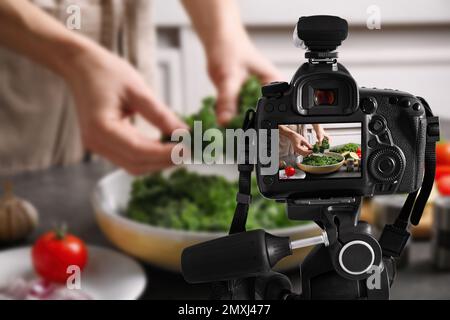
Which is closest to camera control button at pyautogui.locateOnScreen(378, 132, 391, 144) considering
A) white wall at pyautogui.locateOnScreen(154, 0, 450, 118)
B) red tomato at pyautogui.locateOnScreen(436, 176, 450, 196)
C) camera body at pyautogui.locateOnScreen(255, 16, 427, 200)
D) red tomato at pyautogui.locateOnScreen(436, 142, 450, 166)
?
camera body at pyautogui.locateOnScreen(255, 16, 427, 200)

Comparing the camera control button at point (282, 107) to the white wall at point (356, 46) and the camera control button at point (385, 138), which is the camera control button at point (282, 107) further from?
the white wall at point (356, 46)

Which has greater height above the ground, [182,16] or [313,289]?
[182,16]

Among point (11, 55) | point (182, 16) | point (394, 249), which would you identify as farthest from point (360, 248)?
point (182, 16)

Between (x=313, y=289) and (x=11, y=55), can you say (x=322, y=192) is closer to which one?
(x=313, y=289)

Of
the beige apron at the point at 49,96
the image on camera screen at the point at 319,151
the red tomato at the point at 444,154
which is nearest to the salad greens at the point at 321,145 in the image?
the image on camera screen at the point at 319,151

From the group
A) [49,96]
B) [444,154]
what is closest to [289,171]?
[444,154]

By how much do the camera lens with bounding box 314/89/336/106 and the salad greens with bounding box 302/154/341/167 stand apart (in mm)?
24

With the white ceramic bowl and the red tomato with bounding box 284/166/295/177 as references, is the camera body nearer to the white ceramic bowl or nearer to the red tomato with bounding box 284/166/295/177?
the red tomato with bounding box 284/166/295/177

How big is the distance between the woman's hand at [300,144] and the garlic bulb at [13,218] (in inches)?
26.1

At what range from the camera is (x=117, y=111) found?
2.74ft

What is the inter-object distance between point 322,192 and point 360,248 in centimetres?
4

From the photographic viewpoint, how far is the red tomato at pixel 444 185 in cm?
85

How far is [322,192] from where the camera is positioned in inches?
11.8

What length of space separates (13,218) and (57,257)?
161 millimetres
